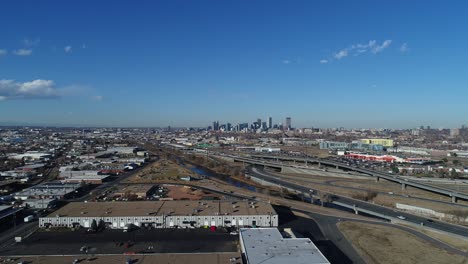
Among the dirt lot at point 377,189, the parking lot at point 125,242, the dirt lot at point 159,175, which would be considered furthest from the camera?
the dirt lot at point 159,175

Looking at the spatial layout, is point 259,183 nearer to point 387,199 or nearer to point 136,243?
point 387,199

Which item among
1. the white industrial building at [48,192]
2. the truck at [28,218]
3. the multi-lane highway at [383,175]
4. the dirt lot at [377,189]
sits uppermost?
the multi-lane highway at [383,175]

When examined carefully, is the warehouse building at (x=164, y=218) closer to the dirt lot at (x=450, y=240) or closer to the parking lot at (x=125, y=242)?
the parking lot at (x=125, y=242)

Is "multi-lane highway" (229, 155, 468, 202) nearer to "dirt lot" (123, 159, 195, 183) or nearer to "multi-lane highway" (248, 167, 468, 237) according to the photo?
"multi-lane highway" (248, 167, 468, 237)

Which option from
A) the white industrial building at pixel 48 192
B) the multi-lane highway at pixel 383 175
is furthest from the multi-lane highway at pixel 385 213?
the white industrial building at pixel 48 192

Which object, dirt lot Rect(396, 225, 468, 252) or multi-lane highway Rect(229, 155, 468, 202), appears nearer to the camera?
dirt lot Rect(396, 225, 468, 252)

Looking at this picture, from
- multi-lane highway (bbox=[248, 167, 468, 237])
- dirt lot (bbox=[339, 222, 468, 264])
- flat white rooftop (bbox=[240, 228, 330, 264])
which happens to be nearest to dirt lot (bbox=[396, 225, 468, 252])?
multi-lane highway (bbox=[248, 167, 468, 237])
